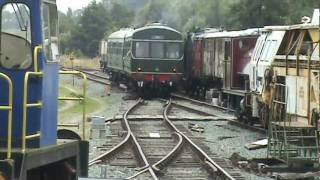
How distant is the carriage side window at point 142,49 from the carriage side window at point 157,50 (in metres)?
0.27

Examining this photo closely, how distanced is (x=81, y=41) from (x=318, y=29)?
71142 millimetres

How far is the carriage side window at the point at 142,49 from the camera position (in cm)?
3134

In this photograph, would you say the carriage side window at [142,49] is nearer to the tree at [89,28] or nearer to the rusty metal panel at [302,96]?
the rusty metal panel at [302,96]

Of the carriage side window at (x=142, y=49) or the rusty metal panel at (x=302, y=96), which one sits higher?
the carriage side window at (x=142, y=49)

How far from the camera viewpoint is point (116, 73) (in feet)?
127

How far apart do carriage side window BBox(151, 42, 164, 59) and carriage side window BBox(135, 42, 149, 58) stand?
10.6 inches

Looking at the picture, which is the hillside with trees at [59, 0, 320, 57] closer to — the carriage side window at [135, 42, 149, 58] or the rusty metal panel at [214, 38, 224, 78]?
the carriage side window at [135, 42, 149, 58]

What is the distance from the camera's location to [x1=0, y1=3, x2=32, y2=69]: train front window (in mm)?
6324

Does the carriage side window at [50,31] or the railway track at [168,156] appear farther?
the railway track at [168,156]

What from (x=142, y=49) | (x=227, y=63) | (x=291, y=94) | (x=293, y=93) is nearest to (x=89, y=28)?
(x=142, y=49)

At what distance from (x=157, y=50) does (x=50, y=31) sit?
24744mm

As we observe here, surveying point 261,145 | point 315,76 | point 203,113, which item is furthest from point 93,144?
point 203,113

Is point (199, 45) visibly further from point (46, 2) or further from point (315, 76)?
point (46, 2)

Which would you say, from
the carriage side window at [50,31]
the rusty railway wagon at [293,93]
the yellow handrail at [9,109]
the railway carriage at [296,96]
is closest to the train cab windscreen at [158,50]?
the rusty railway wagon at [293,93]
